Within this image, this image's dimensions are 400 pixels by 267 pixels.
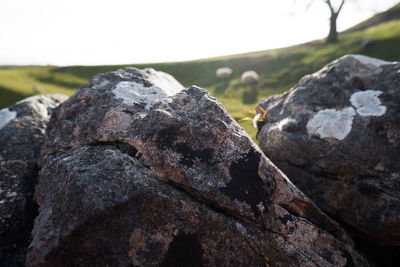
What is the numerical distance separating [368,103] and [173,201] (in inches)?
210

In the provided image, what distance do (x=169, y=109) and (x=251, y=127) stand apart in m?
7.42

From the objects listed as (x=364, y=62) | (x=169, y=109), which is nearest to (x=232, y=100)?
(x=364, y=62)

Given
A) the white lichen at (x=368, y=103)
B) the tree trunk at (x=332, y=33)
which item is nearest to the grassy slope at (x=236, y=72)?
the tree trunk at (x=332, y=33)

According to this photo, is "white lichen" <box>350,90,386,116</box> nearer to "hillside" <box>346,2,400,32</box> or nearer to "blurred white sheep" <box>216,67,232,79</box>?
"blurred white sheep" <box>216,67,232,79</box>

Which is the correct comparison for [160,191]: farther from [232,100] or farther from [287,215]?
[232,100]

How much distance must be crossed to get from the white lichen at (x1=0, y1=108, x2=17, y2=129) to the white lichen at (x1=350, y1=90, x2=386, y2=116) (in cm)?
866

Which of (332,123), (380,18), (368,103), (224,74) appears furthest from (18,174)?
(380,18)

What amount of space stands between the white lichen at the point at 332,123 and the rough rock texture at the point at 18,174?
252 inches

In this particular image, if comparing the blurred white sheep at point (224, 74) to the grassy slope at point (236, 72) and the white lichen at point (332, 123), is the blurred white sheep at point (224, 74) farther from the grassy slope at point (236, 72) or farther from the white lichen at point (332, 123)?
the white lichen at point (332, 123)

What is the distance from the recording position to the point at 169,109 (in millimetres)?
4137

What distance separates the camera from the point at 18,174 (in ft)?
16.5

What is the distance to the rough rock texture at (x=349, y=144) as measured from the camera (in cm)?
472

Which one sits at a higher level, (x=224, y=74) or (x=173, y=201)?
(x=173, y=201)

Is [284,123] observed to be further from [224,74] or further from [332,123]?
[224,74]
